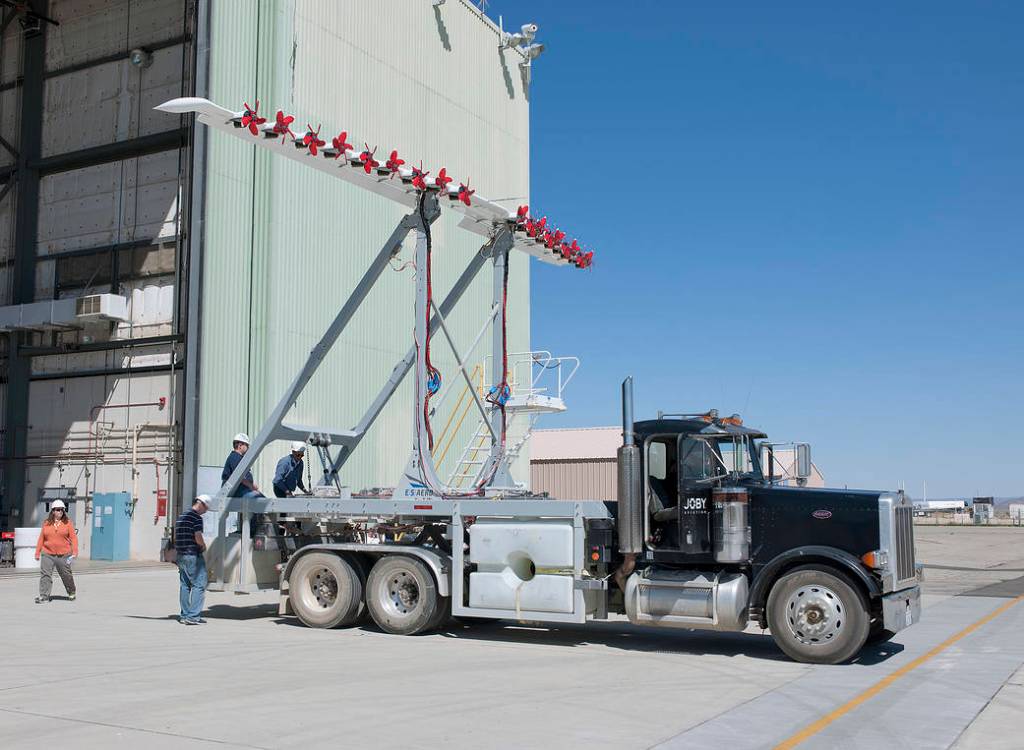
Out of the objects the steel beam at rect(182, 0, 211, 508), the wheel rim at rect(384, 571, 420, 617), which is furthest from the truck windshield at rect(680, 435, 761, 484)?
the steel beam at rect(182, 0, 211, 508)

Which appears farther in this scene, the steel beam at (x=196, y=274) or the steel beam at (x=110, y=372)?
the steel beam at (x=110, y=372)

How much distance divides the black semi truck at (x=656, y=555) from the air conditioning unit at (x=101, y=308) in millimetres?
17085

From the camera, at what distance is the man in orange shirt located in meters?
18.3

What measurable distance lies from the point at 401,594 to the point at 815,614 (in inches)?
213

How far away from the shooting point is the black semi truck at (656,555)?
11.6 m

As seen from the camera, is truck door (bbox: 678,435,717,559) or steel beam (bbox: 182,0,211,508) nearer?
truck door (bbox: 678,435,717,559)

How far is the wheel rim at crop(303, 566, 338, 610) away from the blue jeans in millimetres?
1505

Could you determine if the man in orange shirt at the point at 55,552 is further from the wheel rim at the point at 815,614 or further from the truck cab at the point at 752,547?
the wheel rim at the point at 815,614

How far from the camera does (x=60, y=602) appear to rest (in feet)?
60.2

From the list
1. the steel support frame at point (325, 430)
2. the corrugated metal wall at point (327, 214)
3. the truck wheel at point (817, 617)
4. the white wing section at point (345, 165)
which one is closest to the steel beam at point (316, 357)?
the steel support frame at point (325, 430)

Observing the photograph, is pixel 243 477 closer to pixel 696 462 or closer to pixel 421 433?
pixel 421 433

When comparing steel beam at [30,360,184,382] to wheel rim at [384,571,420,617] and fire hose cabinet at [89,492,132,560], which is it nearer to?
fire hose cabinet at [89,492,132,560]

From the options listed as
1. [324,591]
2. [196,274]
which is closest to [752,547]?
[324,591]

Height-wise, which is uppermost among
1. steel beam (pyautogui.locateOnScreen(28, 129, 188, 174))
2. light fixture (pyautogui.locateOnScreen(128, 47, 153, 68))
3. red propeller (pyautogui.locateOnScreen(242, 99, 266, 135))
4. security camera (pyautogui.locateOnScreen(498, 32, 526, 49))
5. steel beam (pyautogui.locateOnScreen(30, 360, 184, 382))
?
security camera (pyautogui.locateOnScreen(498, 32, 526, 49))
